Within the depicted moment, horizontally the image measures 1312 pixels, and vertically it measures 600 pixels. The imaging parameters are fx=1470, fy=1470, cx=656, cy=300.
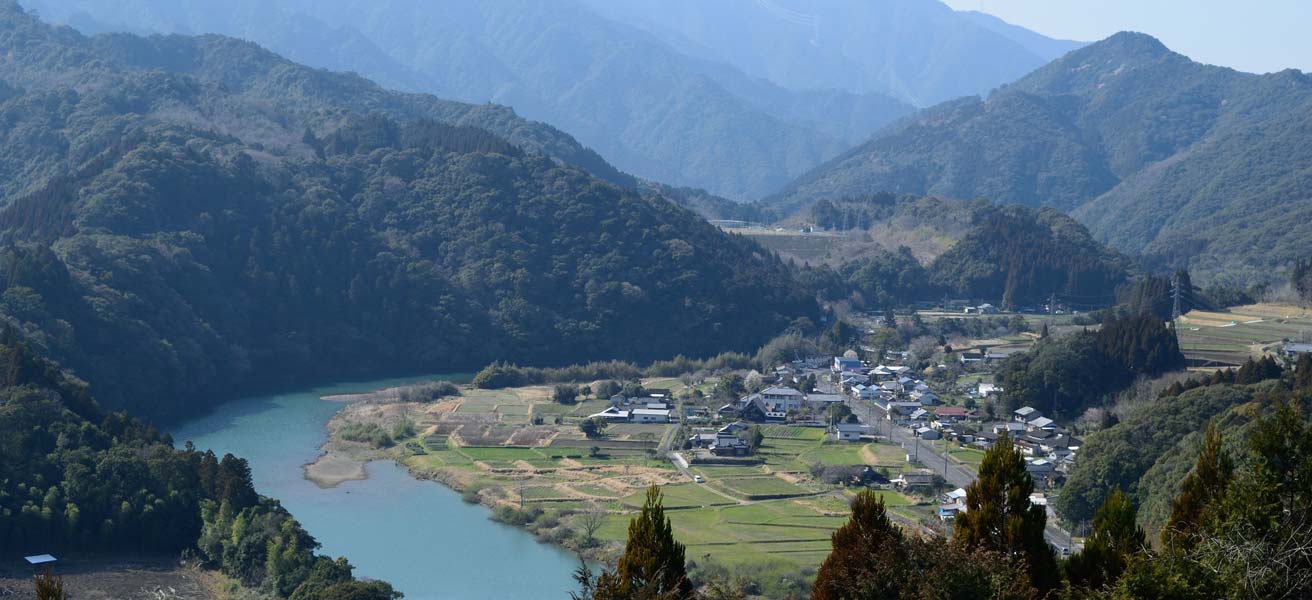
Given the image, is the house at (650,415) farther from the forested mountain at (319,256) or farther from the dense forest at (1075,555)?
the dense forest at (1075,555)

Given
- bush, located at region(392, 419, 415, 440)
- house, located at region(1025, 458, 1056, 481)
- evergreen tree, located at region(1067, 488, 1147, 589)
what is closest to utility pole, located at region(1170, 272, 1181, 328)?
house, located at region(1025, 458, 1056, 481)

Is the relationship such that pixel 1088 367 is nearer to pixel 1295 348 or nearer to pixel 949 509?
pixel 1295 348

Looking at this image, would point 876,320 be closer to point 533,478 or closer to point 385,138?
point 385,138

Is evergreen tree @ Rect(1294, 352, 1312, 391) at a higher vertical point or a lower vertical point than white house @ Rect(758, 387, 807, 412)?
higher

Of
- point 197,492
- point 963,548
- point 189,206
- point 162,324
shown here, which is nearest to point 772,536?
point 197,492

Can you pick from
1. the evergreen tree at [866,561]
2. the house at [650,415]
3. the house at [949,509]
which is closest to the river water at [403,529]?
the house at [949,509]

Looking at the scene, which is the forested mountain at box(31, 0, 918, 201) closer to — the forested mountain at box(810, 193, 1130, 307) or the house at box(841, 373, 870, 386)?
the forested mountain at box(810, 193, 1130, 307)
